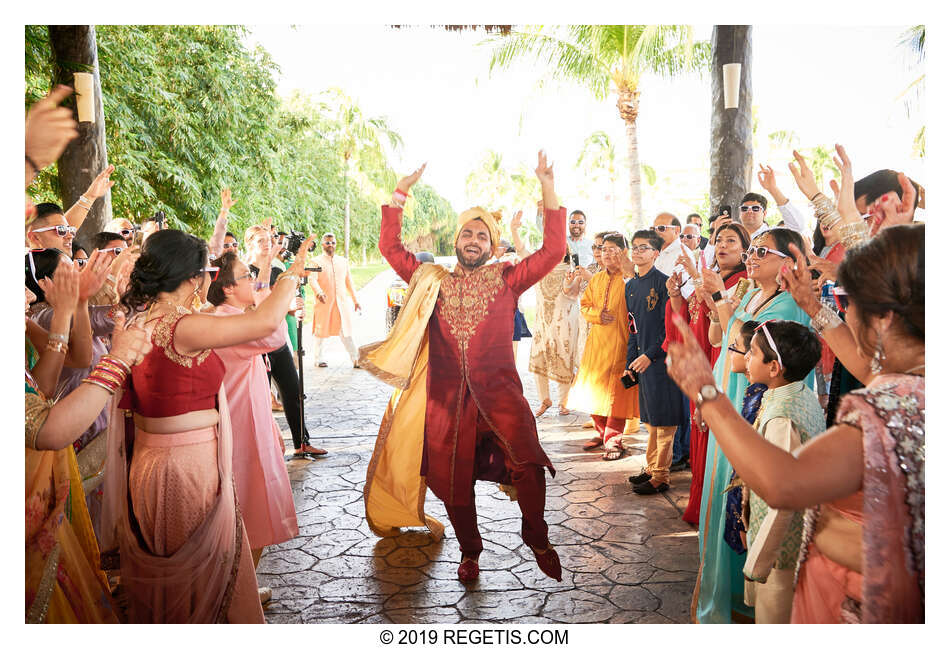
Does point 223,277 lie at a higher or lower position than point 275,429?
higher

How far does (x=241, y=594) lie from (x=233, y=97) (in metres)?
8.63

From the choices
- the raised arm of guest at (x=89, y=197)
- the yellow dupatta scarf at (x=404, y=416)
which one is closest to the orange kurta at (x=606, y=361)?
the yellow dupatta scarf at (x=404, y=416)

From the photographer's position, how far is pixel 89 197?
10.1 feet

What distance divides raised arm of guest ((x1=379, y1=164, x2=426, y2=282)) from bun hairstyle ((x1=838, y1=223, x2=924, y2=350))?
7.11 feet

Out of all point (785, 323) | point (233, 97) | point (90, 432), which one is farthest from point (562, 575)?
point (233, 97)

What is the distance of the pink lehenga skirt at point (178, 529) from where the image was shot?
228cm

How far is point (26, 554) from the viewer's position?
2119 mm

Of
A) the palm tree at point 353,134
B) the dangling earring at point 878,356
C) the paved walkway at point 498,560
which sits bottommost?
the paved walkway at point 498,560

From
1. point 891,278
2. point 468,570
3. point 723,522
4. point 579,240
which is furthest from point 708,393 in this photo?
point 579,240

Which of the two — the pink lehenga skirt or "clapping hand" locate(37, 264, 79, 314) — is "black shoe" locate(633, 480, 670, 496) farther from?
"clapping hand" locate(37, 264, 79, 314)

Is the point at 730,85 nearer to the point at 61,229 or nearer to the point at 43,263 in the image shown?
the point at 61,229

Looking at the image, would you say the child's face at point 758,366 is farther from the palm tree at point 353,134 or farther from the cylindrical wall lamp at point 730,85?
the palm tree at point 353,134

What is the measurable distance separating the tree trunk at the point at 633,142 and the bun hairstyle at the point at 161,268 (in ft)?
27.1

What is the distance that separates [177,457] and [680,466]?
3554 mm
